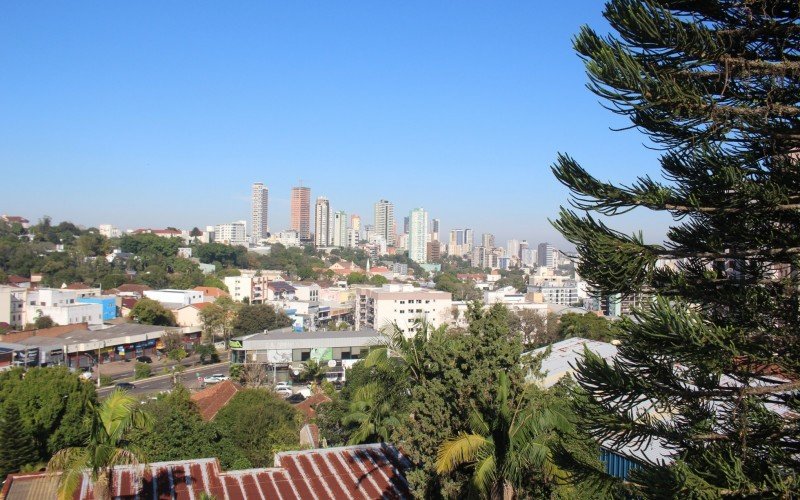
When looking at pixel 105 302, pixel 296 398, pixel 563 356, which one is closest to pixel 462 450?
pixel 563 356

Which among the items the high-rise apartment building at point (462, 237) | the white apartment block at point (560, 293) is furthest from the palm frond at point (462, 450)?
the high-rise apartment building at point (462, 237)

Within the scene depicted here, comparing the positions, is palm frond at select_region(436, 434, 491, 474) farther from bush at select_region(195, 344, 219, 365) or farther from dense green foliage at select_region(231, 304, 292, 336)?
dense green foliage at select_region(231, 304, 292, 336)

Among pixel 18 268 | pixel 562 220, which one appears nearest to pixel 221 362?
pixel 18 268

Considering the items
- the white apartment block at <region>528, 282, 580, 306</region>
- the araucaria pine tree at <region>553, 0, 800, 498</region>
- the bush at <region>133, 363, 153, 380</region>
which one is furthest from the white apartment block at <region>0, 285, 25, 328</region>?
the white apartment block at <region>528, 282, 580, 306</region>

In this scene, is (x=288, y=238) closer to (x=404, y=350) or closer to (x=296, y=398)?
(x=296, y=398)

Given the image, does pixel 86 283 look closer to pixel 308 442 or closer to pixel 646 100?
pixel 308 442
